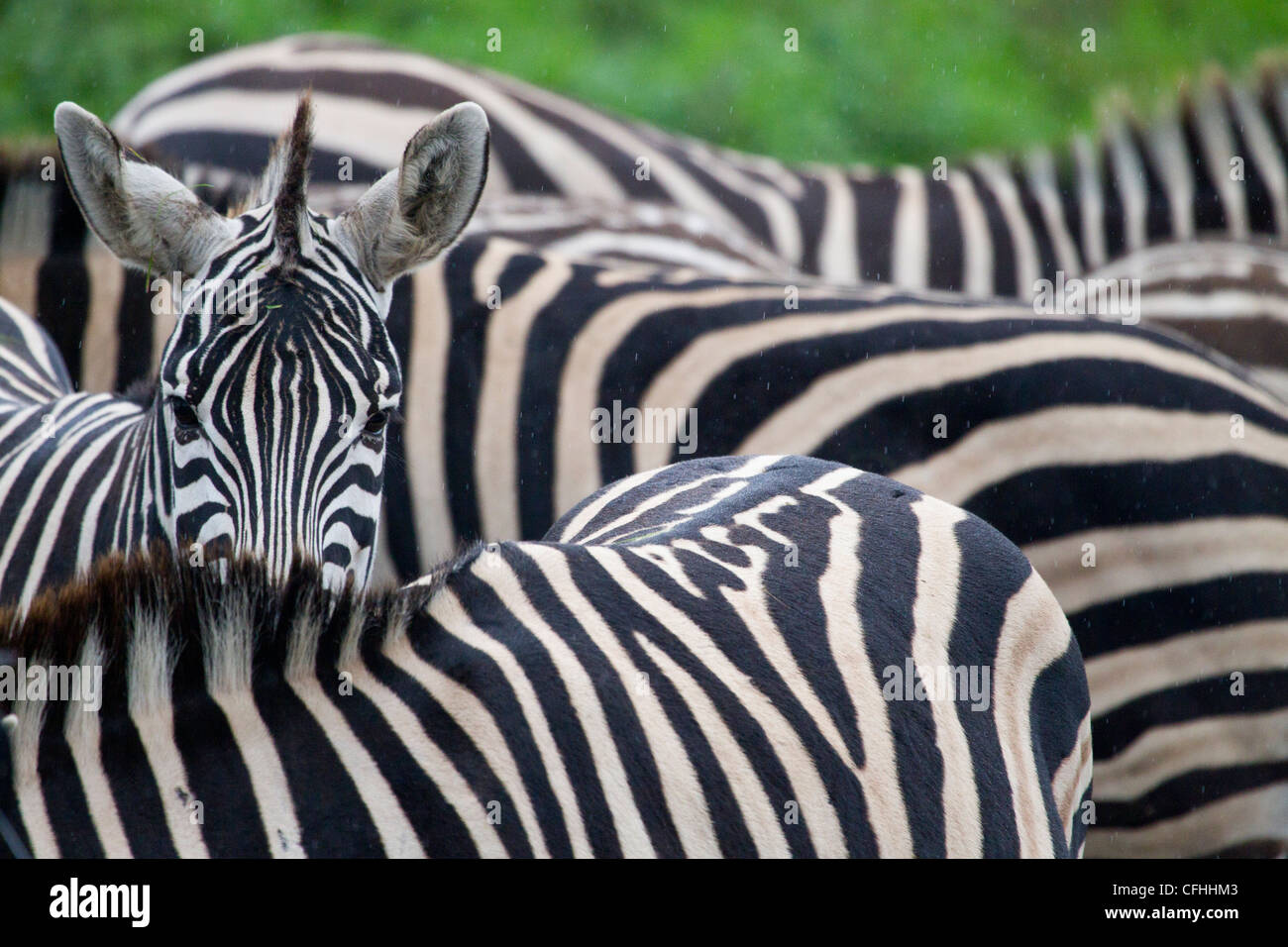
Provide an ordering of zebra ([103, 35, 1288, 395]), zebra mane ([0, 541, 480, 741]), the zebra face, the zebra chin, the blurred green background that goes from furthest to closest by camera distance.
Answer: the blurred green background < zebra ([103, 35, 1288, 395]) < the zebra face < the zebra chin < zebra mane ([0, 541, 480, 741])

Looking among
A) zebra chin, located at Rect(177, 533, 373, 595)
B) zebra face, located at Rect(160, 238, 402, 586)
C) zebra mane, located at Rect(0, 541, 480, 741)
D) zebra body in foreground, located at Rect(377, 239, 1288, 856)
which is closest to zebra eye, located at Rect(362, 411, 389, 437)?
zebra face, located at Rect(160, 238, 402, 586)

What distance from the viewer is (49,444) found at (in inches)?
146

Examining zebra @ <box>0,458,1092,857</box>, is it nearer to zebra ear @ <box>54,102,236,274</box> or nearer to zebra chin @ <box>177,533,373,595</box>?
zebra chin @ <box>177,533,373,595</box>

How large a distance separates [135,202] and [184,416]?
1.91 ft

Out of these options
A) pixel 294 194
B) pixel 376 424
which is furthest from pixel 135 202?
pixel 376 424

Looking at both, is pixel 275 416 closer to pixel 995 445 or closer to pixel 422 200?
pixel 422 200

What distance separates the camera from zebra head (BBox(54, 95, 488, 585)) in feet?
9.62

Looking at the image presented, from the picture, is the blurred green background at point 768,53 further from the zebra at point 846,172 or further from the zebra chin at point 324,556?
the zebra chin at point 324,556

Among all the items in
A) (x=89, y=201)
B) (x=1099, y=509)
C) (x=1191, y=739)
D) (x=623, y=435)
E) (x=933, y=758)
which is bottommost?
(x=1191, y=739)

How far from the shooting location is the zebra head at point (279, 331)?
9.62 feet

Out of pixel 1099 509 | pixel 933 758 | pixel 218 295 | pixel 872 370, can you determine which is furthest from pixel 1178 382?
pixel 218 295

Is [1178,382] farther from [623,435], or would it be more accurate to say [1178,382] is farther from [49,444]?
[49,444]

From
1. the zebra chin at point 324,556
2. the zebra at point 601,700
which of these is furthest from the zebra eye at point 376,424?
the zebra at point 601,700

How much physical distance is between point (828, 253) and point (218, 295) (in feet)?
14.1
